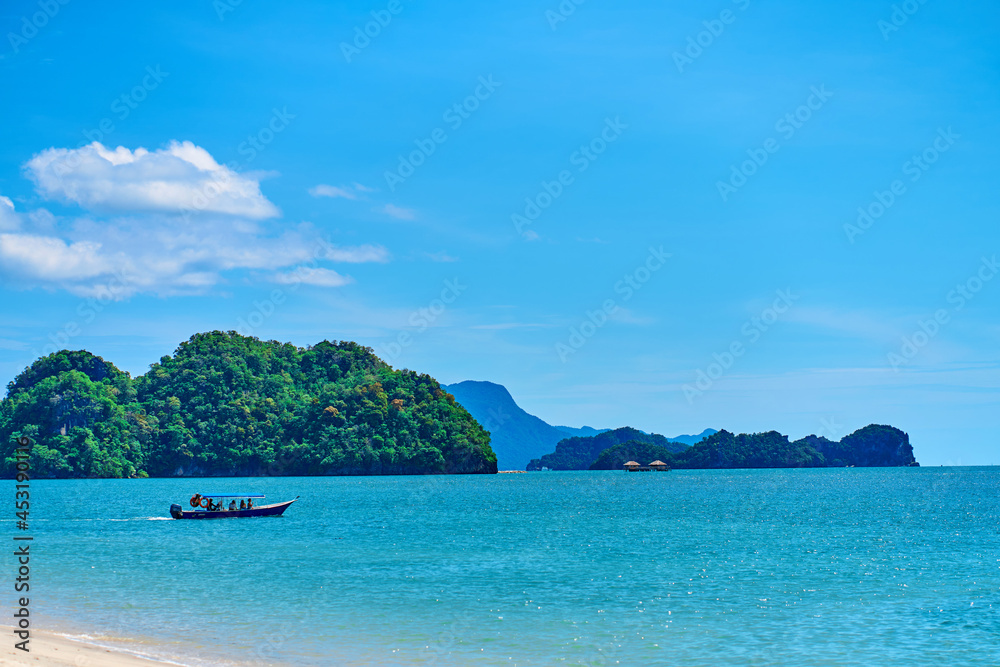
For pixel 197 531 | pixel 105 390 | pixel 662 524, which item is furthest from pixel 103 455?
pixel 662 524

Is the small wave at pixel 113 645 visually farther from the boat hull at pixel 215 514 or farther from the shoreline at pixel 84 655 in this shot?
the boat hull at pixel 215 514

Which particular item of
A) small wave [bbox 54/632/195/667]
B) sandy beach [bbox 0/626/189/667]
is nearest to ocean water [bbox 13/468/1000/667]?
small wave [bbox 54/632/195/667]

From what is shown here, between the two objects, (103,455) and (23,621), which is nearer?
(23,621)

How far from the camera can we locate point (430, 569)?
41.1 metres

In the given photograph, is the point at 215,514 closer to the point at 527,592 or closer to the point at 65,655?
the point at 527,592

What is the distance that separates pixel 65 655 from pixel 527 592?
16.7 meters

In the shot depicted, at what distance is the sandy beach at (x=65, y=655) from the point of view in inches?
858

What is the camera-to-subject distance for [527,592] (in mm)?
34531

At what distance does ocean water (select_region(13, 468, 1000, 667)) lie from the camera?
2530 cm

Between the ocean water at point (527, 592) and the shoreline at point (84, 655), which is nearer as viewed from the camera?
the shoreline at point (84, 655)

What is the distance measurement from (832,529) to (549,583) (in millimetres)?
33745

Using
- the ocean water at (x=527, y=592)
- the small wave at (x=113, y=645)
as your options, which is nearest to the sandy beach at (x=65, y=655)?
the small wave at (x=113, y=645)

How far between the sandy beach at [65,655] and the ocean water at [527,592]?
3.49ft

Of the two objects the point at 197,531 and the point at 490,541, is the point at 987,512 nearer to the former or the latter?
the point at 490,541
